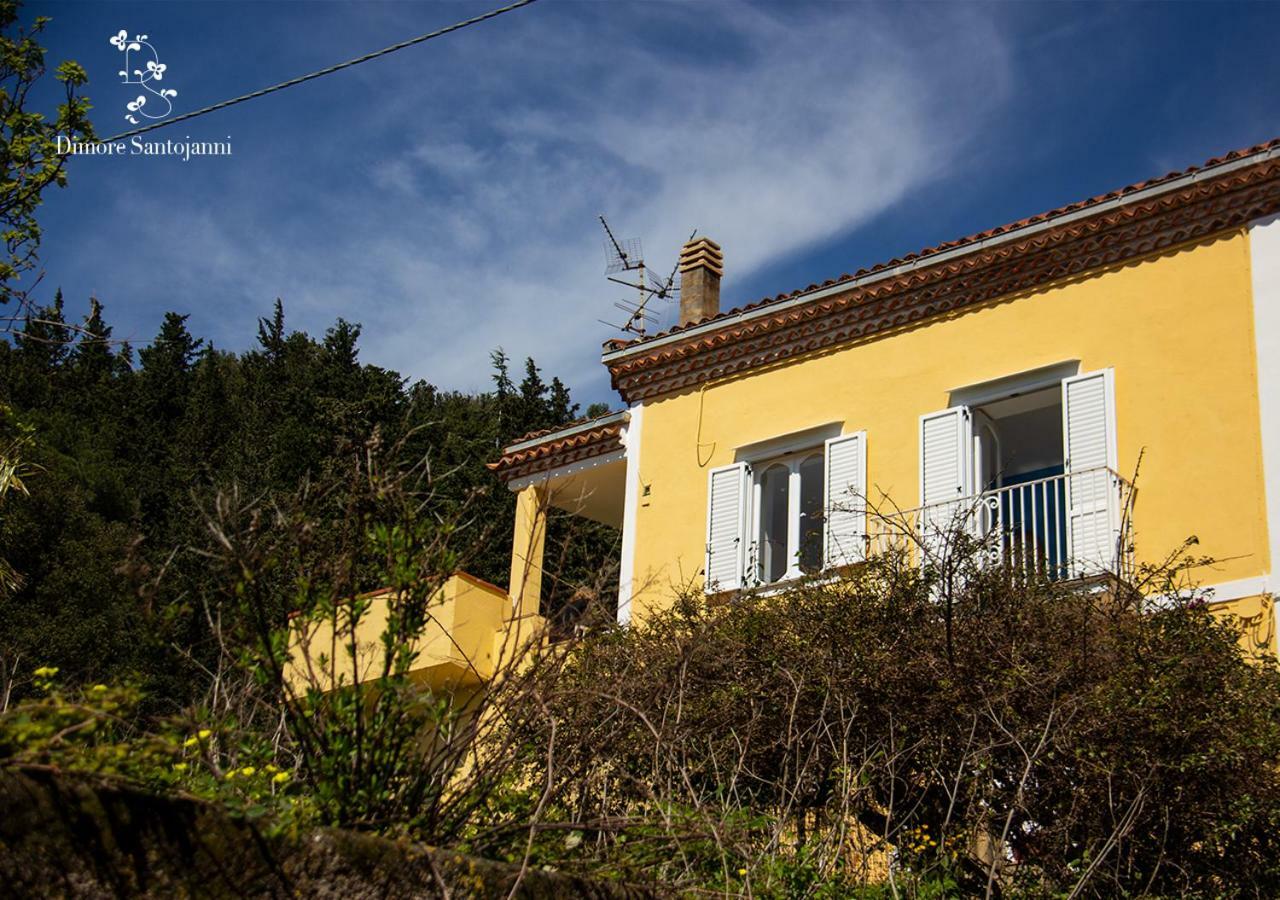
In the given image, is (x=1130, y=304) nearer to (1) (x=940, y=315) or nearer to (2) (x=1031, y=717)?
(1) (x=940, y=315)

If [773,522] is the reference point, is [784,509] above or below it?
above

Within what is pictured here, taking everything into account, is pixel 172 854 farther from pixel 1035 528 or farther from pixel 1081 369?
pixel 1081 369

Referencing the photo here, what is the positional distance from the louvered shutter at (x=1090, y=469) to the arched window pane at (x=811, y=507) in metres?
2.36

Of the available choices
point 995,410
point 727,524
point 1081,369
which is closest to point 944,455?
point 995,410

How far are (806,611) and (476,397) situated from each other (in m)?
26.6

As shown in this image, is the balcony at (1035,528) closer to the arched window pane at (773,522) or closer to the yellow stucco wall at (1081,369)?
the yellow stucco wall at (1081,369)

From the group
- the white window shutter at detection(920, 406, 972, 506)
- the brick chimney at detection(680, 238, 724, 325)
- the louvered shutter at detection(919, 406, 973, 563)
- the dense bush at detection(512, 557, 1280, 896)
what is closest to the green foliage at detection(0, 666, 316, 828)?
the dense bush at detection(512, 557, 1280, 896)

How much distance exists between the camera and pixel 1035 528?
36.4 feet

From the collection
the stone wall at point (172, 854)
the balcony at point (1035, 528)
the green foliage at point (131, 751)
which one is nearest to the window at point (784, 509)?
the balcony at point (1035, 528)

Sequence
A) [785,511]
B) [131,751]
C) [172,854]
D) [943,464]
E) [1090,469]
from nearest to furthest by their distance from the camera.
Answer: [172,854], [131,751], [1090,469], [943,464], [785,511]

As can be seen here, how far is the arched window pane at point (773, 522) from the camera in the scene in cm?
1351

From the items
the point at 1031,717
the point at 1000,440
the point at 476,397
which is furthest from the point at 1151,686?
the point at 476,397

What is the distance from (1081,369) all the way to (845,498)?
2.32m

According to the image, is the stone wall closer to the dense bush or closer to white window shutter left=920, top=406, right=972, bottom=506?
the dense bush
